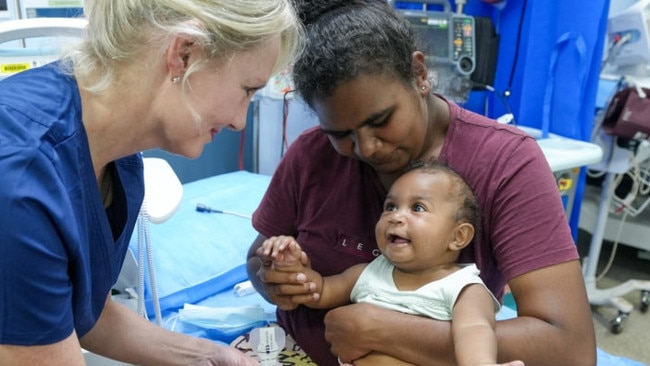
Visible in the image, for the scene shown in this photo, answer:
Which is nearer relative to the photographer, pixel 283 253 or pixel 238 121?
pixel 238 121

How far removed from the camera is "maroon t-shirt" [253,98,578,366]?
1052mm

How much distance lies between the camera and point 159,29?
2.63 feet

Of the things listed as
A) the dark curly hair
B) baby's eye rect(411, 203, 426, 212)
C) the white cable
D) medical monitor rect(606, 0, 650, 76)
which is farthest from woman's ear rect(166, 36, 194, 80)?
medical monitor rect(606, 0, 650, 76)

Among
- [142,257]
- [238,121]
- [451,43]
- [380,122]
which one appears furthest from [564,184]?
[238,121]

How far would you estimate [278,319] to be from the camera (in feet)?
4.65

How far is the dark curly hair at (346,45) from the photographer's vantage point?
106 centimetres

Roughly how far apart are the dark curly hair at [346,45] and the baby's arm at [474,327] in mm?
427

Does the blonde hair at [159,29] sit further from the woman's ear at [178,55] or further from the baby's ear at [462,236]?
the baby's ear at [462,236]

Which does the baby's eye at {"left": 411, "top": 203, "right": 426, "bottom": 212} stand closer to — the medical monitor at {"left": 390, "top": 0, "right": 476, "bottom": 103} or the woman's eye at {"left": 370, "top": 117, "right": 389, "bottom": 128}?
the woman's eye at {"left": 370, "top": 117, "right": 389, "bottom": 128}

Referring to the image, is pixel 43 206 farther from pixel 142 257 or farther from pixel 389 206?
pixel 142 257

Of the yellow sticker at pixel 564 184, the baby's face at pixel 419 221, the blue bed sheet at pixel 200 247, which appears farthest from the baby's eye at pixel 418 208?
the yellow sticker at pixel 564 184

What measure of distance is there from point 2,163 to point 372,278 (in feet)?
2.42

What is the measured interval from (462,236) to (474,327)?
8.4 inches

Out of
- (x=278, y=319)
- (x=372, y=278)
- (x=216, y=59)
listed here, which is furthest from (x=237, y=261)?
(x=216, y=59)
